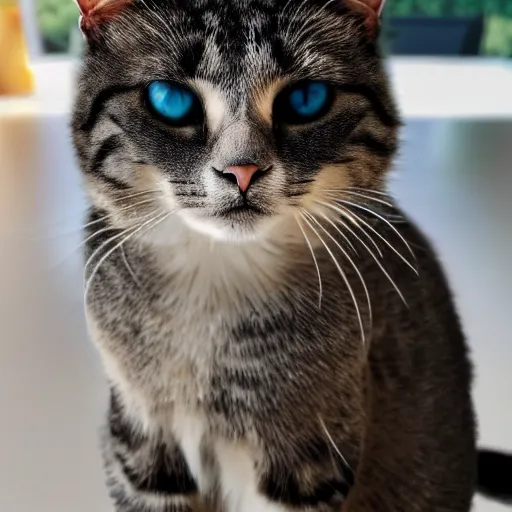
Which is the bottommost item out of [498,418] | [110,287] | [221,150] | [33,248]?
[498,418]

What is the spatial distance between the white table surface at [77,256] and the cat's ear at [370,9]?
195mm

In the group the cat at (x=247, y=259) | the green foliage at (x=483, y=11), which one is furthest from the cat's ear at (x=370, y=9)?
the green foliage at (x=483, y=11)

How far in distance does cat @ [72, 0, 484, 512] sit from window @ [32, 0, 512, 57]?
510mm

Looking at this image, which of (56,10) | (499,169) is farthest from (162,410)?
(499,169)

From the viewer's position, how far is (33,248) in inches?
42.9

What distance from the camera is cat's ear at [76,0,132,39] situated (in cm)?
61

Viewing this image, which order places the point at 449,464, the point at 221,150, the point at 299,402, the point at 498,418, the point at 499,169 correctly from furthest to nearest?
the point at 499,169, the point at 498,418, the point at 449,464, the point at 299,402, the point at 221,150

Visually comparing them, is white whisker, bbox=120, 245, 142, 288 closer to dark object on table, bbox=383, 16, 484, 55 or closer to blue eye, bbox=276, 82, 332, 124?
blue eye, bbox=276, 82, 332, 124

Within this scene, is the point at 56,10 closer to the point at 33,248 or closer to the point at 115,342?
the point at 33,248

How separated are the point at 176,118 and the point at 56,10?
0.64 meters

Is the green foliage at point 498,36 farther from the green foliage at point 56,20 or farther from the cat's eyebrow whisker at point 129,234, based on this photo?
the cat's eyebrow whisker at point 129,234

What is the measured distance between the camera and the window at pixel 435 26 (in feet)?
3.70

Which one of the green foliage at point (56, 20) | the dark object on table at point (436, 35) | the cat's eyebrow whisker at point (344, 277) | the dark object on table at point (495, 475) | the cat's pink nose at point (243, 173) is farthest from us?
the dark object on table at point (436, 35)

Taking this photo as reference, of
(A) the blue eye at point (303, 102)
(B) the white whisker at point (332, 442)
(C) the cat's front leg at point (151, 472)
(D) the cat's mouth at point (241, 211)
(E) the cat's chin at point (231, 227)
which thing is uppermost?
(A) the blue eye at point (303, 102)
